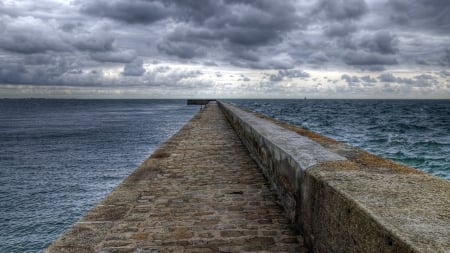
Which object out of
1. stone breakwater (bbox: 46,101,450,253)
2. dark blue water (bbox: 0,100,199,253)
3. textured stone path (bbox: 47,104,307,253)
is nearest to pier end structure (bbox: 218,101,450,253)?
stone breakwater (bbox: 46,101,450,253)

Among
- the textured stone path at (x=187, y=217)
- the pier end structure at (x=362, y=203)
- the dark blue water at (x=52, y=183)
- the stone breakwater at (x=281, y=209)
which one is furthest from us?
the dark blue water at (x=52, y=183)

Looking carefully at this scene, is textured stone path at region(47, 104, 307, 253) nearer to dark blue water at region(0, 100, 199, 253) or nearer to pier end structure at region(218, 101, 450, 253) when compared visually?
pier end structure at region(218, 101, 450, 253)

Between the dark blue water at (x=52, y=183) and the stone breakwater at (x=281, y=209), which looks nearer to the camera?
the stone breakwater at (x=281, y=209)

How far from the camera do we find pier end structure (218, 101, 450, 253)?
4.97ft

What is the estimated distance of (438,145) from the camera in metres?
17.1

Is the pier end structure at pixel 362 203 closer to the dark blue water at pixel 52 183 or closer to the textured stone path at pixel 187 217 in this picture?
the textured stone path at pixel 187 217

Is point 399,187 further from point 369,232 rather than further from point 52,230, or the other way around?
point 52,230

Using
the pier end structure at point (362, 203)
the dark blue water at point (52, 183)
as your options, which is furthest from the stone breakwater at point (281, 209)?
the dark blue water at point (52, 183)

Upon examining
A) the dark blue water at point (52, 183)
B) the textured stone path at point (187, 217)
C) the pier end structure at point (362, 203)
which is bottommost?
the dark blue water at point (52, 183)

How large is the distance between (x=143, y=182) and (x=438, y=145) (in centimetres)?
1727

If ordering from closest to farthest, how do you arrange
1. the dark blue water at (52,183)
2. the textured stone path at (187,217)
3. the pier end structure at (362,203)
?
the pier end structure at (362,203) → the textured stone path at (187,217) → the dark blue water at (52,183)

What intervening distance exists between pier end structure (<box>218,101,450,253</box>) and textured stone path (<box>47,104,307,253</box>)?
0.37 m

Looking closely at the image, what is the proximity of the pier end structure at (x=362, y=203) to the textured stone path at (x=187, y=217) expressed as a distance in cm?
37

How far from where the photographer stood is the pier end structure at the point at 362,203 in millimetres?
1515
